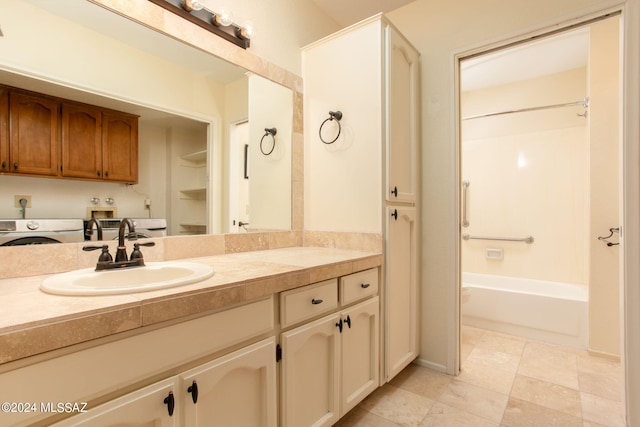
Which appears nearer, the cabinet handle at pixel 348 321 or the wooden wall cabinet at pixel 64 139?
the wooden wall cabinet at pixel 64 139

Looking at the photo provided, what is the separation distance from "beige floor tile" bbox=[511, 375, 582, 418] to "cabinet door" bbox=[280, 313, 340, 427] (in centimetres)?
121

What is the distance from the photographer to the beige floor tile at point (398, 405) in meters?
1.60

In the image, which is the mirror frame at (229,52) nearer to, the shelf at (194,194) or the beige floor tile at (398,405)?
the shelf at (194,194)

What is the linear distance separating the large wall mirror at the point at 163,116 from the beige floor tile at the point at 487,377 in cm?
154

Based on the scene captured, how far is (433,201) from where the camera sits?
210 centimetres

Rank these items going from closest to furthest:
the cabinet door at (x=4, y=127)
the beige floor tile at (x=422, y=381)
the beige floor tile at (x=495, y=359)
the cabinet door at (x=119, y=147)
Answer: the cabinet door at (x=4, y=127)
the cabinet door at (x=119, y=147)
the beige floor tile at (x=422, y=381)
the beige floor tile at (x=495, y=359)

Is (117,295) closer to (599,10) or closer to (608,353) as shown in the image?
(599,10)

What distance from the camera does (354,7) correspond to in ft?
7.41

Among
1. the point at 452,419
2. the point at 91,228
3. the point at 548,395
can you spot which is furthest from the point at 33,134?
the point at 548,395

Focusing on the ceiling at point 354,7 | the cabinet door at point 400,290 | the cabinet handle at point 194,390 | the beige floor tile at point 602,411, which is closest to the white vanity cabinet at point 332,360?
the cabinet door at point 400,290

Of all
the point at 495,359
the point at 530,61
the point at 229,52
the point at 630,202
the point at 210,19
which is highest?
the point at 530,61

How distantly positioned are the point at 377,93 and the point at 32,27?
1469 mm

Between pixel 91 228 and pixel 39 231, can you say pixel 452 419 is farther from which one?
pixel 39 231

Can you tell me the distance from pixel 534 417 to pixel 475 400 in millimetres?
276
